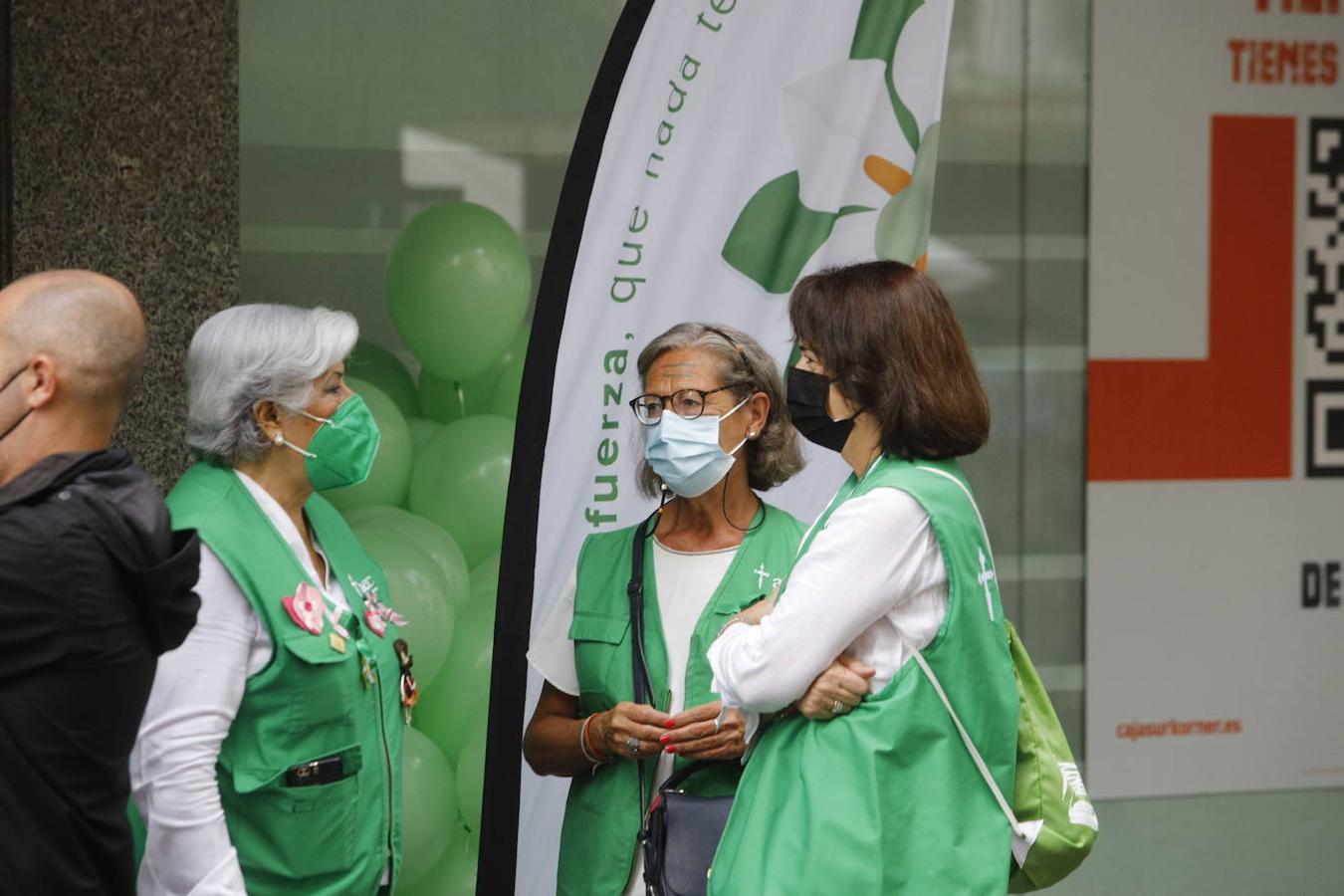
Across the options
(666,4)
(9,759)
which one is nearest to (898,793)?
(9,759)

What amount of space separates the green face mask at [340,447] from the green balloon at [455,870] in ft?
4.59

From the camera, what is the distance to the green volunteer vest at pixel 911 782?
215 cm

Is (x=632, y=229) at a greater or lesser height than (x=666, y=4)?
lesser

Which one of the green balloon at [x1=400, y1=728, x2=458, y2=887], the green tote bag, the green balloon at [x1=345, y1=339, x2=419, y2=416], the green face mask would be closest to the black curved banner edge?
the green balloon at [x1=400, y1=728, x2=458, y2=887]

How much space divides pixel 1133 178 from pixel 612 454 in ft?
7.39

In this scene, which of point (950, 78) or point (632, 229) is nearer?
point (632, 229)

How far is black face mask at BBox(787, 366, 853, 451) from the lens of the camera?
2.50m

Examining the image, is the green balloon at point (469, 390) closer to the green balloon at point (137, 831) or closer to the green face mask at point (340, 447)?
the green face mask at point (340, 447)

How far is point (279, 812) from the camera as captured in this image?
2514 millimetres

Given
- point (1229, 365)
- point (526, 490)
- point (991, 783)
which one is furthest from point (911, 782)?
point (1229, 365)

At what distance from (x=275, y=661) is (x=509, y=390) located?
1.68m

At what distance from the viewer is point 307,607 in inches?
99.1

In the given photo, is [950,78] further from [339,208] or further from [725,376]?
[725,376]

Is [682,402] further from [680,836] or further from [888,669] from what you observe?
[888,669]
